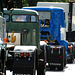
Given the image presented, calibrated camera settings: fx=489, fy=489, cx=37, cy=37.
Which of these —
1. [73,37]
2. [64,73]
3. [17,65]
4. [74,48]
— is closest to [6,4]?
[17,65]

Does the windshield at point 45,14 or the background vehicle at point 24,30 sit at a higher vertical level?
the background vehicle at point 24,30

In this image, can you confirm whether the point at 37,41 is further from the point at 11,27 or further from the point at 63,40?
the point at 63,40

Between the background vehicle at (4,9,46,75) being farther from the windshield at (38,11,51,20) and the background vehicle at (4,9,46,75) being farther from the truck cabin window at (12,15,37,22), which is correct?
the windshield at (38,11,51,20)

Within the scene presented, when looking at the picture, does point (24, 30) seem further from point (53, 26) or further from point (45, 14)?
point (53, 26)

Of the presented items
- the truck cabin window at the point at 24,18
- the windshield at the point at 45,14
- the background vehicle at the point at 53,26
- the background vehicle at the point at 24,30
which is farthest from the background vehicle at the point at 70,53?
the truck cabin window at the point at 24,18

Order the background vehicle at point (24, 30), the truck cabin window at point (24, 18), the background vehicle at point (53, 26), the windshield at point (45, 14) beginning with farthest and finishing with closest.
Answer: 1. the windshield at point (45, 14)
2. the background vehicle at point (53, 26)
3. the truck cabin window at point (24, 18)
4. the background vehicle at point (24, 30)

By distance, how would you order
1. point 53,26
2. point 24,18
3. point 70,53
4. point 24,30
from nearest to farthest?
1. point 24,30
2. point 24,18
3. point 53,26
4. point 70,53

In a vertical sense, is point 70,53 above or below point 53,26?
below

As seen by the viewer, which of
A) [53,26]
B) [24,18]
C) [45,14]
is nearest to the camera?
[24,18]

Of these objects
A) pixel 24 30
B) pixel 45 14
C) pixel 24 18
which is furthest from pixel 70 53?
pixel 24 30

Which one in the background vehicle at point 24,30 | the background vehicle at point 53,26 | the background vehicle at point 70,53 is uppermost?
the background vehicle at point 24,30

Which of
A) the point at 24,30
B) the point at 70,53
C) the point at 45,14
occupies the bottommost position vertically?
the point at 70,53

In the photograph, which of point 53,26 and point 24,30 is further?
point 53,26

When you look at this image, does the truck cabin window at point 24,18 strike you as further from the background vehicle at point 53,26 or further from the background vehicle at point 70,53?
the background vehicle at point 70,53
